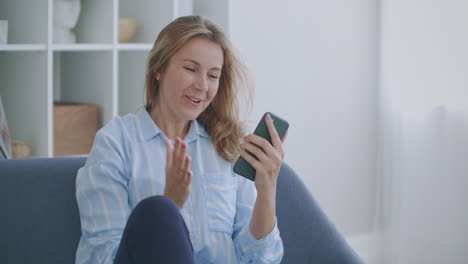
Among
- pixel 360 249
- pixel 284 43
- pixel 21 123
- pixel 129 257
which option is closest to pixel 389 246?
pixel 360 249

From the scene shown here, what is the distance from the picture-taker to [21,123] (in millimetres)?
2369

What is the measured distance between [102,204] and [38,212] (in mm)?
296

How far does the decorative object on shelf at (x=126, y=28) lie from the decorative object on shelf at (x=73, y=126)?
0.29 m

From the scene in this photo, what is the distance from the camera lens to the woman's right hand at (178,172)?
142 centimetres

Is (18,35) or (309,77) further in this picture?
(309,77)

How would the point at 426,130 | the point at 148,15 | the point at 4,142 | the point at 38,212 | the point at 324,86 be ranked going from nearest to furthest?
the point at 38,212 → the point at 4,142 → the point at 148,15 → the point at 426,130 → the point at 324,86

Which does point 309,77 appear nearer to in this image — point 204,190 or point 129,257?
point 204,190

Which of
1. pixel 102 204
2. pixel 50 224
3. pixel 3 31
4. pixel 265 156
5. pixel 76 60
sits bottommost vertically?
pixel 50 224

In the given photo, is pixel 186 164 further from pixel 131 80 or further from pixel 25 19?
pixel 131 80

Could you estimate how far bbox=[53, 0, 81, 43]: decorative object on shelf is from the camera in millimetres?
2418

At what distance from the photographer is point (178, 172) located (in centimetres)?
145

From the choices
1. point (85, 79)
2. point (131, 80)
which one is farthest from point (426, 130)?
point (85, 79)

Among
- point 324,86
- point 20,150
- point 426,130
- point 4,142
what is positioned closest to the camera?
point 4,142

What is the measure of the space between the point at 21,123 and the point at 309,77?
4.24 ft
